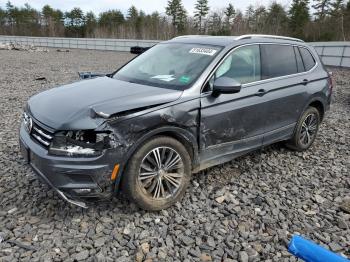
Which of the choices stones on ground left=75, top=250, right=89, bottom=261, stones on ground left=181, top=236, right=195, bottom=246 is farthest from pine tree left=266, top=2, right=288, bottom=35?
stones on ground left=75, top=250, right=89, bottom=261

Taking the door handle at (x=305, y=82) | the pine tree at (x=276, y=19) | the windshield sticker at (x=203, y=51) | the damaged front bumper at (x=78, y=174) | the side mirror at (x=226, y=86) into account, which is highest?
the pine tree at (x=276, y=19)

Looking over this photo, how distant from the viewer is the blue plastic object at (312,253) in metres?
2.23

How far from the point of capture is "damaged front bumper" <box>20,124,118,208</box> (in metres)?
2.74

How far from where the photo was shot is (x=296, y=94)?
4504mm

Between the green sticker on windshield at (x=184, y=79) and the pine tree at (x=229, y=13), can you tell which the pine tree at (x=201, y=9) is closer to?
the pine tree at (x=229, y=13)

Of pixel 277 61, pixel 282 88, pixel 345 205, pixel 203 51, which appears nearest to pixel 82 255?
pixel 203 51

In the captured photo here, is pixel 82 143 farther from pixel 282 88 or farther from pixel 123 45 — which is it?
pixel 123 45

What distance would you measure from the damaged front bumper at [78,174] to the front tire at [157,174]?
0.69 feet

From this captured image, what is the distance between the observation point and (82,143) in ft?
9.05

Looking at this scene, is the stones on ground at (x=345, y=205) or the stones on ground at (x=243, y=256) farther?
the stones on ground at (x=345, y=205)

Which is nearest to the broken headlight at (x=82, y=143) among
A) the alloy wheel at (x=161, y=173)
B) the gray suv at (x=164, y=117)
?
the gray suv at (x=164, y=117)

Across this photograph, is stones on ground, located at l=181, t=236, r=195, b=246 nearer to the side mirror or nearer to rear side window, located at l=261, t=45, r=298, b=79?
the side mirror

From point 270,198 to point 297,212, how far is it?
1.14ft

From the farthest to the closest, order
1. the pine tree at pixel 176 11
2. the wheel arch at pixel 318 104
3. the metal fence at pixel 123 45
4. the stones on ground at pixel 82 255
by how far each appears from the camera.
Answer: the pine tree at pixel 176 11, the metal fence at pixel 123 45, the wheel arch at pixel 318 104, the stones on ground at pixel 82 255
